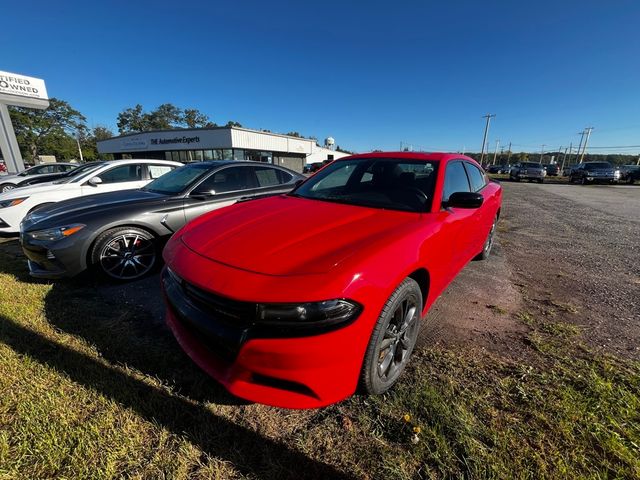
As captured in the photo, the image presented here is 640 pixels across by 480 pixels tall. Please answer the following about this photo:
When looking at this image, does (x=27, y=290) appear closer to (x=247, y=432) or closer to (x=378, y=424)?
(x=247, y=432)

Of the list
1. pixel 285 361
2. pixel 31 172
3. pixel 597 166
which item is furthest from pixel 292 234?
pixel 597 166

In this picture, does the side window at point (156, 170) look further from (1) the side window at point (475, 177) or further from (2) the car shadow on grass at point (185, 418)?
(1) the side window at point (475, 177)

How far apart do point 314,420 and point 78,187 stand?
665 cm

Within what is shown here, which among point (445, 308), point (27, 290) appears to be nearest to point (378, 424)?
point (445, 308)

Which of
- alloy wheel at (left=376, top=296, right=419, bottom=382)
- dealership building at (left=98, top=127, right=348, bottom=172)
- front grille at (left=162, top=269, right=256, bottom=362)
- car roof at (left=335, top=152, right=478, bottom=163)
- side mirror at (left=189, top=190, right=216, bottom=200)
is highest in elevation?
dealership building at (left=98, top=127, right=348, bottom=172)

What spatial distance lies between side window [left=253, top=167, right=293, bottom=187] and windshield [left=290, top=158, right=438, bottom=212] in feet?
5.81

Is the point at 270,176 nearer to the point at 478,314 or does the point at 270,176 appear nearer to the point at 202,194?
the point at 202,194

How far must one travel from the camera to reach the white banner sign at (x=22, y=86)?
618 inches

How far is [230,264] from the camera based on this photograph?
5.48ft

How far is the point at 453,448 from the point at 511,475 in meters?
0.26

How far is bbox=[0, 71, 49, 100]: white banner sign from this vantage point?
15.7 meters

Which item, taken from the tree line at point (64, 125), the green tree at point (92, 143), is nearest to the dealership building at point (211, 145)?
the tree line at point (64, 125)

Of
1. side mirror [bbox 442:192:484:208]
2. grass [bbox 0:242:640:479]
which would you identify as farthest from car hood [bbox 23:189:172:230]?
side mirror [bbox 442:192:484:208]

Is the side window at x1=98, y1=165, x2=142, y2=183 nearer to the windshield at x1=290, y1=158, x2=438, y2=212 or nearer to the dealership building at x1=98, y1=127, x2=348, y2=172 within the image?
the windshield at x1=290, y1=158, x2=438, y2=212
